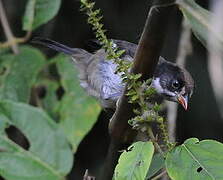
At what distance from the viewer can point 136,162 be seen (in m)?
1.58

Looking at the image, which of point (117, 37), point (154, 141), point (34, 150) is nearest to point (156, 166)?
point (154, 141)

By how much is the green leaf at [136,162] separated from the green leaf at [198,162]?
57 mm

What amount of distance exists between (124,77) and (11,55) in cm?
203

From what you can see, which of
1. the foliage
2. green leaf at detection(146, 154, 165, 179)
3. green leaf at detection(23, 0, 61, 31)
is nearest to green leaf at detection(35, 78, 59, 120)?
the foliage

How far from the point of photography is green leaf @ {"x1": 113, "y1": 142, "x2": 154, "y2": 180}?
1.56 m

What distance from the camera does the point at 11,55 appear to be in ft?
11.7

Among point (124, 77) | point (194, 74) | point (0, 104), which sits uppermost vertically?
point (124, 77)

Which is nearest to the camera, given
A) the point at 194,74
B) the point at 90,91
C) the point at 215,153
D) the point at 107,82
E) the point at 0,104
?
the point at 215,153

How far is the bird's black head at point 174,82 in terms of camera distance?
2867mm

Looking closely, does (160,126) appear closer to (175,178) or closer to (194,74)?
(175,178)

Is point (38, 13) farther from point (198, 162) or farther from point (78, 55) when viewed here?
point (198, 162)

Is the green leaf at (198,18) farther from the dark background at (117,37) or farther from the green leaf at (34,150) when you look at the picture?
the dark background at (117,37)

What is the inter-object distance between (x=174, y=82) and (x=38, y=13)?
875mm

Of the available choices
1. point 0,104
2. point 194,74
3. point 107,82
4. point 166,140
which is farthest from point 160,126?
point 194,74
